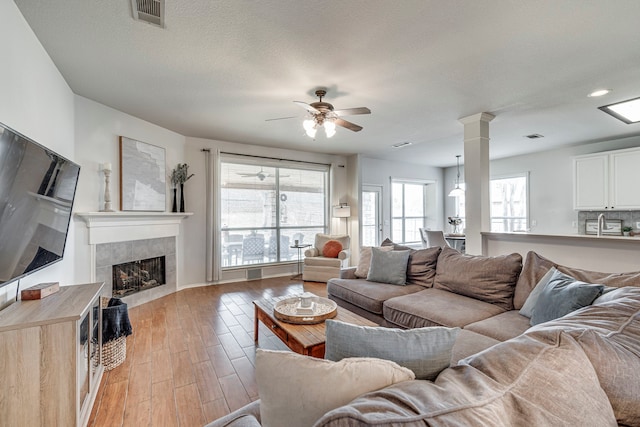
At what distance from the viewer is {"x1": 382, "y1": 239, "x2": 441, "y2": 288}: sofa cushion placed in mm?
3078

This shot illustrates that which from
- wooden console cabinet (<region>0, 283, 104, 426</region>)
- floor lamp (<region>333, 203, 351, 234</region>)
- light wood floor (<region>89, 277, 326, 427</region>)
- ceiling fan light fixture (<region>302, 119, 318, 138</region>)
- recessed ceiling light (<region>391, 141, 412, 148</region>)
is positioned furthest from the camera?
floor lamp (<region>333, 203, 351, 234</region>)

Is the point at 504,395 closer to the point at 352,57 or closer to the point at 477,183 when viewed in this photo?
the point at 352,57

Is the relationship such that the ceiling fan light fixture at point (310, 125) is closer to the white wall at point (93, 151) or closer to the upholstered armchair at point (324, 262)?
the white wall at point (93, 151)

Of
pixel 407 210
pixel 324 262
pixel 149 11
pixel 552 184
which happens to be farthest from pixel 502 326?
pixel 407 210

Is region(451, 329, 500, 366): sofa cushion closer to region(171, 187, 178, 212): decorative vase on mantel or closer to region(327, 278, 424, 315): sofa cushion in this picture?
region(327, 278, 424, 315): sofa cushion

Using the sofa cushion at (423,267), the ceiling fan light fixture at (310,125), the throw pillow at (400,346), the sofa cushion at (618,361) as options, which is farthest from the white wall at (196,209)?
the sofa cushion at (618,361)

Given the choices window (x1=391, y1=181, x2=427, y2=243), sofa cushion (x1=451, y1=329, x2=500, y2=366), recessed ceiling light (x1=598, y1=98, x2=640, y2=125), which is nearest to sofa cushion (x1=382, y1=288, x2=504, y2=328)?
sofa cushion (x1=451, y1=329, x2=500, y2=366)

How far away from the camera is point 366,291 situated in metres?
2.98

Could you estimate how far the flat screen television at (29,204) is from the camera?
1464mm

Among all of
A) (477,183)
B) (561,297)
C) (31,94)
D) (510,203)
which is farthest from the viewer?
(510,203)

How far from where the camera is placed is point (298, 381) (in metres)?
0.75

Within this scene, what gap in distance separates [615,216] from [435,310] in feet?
17.0

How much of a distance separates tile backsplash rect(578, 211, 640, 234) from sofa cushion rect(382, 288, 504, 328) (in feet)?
15.2

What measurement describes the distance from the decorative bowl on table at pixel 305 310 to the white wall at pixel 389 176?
4720mm
